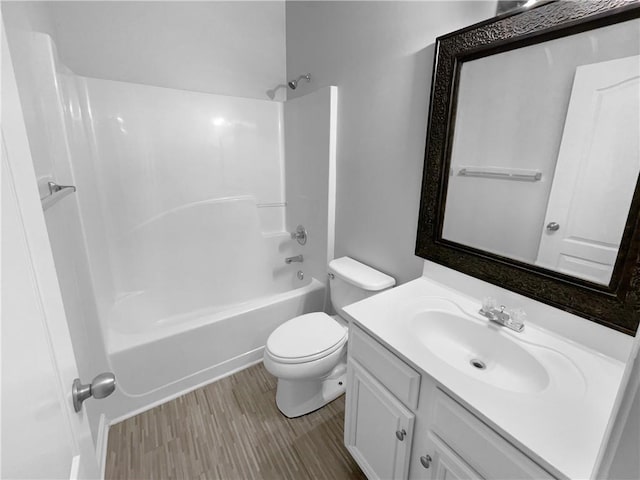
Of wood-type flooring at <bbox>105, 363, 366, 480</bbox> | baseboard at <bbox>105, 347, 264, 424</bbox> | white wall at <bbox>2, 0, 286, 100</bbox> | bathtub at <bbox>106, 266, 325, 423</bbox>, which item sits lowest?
wood-type flooring at <bbox>105, 363, 366, 480</bbox>

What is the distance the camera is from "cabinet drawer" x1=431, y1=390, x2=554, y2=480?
669 millimetres

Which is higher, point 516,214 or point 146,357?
point 516,214

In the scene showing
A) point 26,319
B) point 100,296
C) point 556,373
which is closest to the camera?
point 26,319

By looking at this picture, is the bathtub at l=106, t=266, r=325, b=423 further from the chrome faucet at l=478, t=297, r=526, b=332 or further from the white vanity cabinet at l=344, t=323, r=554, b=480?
the chrome faucet at l=478, t=297, r=526, b=332

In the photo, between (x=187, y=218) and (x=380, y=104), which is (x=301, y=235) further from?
(x=380, y=104)

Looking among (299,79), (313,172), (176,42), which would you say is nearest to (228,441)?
(313,172)

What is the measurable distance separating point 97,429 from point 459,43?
7.49 ft

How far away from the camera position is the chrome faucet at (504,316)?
1.04m

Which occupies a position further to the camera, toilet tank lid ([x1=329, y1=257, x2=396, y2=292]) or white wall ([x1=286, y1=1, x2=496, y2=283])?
toilet tank lid ([x1=329, y1=257, x2=396, y2=292])

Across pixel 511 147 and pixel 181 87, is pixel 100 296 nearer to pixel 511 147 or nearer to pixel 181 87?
pixel 181 87

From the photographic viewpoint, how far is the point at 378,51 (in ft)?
4.91

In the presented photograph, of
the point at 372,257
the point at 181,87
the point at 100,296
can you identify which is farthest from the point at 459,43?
the point at 100,296

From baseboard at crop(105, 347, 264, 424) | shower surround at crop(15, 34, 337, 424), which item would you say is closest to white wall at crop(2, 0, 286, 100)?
shower surround at crop(15, 34, 337, 424)

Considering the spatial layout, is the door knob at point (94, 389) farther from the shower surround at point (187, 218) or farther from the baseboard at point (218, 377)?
the baseboard at point (218, 377)
